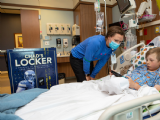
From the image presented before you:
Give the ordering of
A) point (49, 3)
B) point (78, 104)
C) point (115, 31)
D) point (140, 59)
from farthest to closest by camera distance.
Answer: point (49, 3)
point (140, 59)
point (115, 31)
point (78, 104)

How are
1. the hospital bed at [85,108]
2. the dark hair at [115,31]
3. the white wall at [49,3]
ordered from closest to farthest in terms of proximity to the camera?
the hospital bed at [85,108]
the dark hair at [115,31]
the white wall at [49,3]

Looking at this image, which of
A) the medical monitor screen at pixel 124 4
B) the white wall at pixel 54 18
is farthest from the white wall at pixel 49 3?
the medical monitor screen at pixel 124 4

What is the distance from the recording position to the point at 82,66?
1.80 m

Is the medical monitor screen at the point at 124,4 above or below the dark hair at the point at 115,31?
above

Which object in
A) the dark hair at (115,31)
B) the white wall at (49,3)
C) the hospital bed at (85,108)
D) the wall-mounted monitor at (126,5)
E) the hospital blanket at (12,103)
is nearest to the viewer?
the hospital bed at (85,108)

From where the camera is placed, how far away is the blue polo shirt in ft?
5.01

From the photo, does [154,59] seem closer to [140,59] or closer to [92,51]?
[140,59]

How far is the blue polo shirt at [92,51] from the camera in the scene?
1528mm

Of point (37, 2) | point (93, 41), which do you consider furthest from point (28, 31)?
point (93, 41)

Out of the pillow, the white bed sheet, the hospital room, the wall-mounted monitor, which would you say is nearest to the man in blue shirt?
the hospital room

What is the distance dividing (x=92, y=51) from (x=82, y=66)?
0.37 m

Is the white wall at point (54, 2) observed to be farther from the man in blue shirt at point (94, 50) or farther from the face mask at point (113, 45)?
the face mask at point (113, 45)

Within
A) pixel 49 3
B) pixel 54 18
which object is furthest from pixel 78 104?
pixel 49 3

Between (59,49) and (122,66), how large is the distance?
8.73 feet
